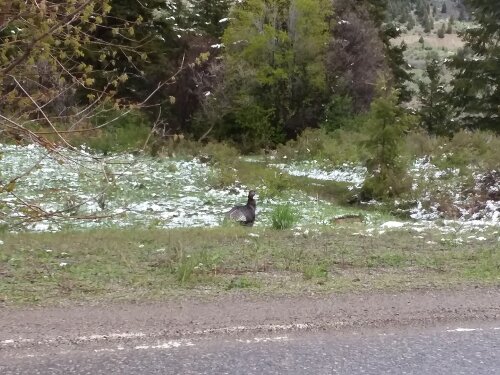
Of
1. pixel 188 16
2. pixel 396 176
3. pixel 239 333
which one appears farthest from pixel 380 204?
pixel 188 16

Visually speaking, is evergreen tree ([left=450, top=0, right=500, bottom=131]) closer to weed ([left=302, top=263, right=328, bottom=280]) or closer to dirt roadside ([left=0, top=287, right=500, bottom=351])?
weed ([left=302, top=263, right=328, bottom=280])

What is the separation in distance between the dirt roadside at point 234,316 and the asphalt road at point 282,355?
160 millimetres

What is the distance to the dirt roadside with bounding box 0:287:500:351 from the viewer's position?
530 centimetres

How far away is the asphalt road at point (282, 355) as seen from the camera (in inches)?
186

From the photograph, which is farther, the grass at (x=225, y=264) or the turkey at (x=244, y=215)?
the turkey at (x=244, y=215)

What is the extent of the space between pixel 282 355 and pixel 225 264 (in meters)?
3.02

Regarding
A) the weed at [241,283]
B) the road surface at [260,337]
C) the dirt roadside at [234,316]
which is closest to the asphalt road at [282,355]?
the road surface at [260,337]

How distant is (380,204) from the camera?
18.1 meters

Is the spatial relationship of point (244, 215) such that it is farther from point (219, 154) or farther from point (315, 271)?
point (219, 154)

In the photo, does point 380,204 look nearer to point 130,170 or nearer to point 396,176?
point 396,176

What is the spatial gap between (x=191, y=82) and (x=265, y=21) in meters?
5.09

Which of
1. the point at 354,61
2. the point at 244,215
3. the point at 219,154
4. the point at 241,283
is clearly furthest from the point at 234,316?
the point at 354,61

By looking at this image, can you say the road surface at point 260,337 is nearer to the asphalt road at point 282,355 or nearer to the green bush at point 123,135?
the asphalt road at point 282,355

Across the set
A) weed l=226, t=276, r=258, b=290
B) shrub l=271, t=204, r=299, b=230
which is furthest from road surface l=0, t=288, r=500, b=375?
shrub l=271, t=204, r=299, b=230
